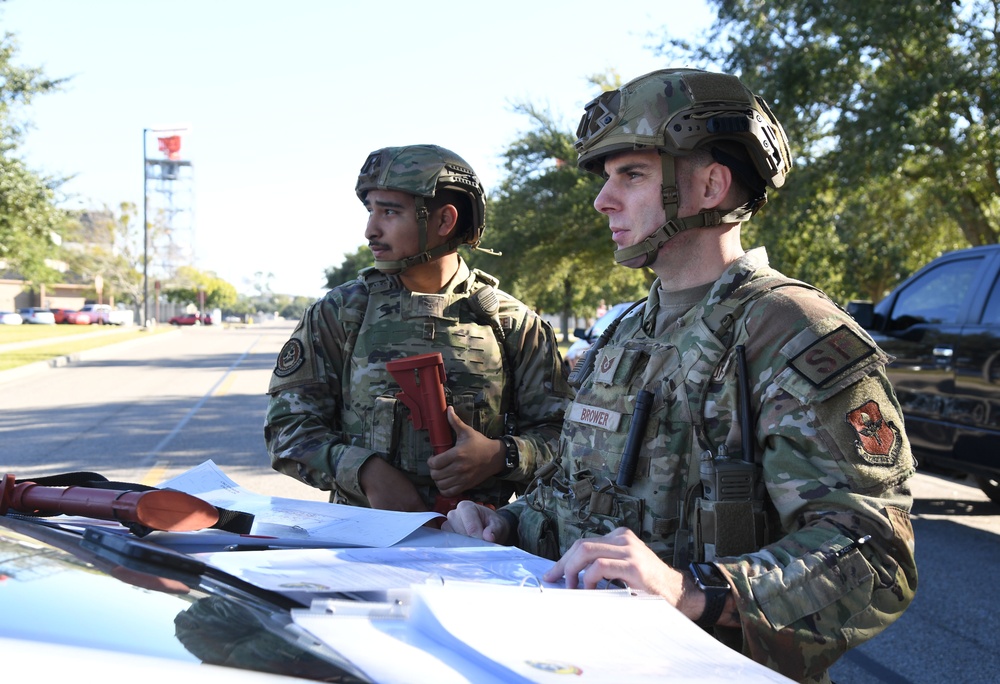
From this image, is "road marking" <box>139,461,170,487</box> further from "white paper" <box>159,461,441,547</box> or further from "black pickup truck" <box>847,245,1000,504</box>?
"black pickup truck" <box>847,245,1000,504</box>

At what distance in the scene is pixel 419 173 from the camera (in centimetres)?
304

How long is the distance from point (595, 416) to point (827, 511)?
22.0 inches

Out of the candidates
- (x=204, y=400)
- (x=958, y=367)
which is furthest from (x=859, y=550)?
(x=204, y=400)

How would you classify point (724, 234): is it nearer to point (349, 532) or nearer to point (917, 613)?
point (349, 532)

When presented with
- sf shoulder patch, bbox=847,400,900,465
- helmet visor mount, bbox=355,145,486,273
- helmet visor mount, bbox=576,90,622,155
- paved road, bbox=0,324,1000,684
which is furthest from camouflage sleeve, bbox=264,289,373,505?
paved road, bbox=0,324,1000,684

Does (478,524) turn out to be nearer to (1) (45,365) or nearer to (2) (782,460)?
(2) (782,460)

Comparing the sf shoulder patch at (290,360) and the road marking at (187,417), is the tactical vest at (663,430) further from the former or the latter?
the road marking at (187,417)

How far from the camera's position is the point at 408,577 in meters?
1.51

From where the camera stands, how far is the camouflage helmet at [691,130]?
6.46ft

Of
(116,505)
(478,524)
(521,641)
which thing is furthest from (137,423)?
(521,641)

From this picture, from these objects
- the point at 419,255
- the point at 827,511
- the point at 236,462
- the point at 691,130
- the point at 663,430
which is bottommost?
the point at 236,462

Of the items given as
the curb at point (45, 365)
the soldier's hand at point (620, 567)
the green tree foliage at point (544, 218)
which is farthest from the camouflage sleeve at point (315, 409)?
the green tree foliage at point (544, 218)

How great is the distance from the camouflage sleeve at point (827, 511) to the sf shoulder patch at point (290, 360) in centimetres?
172

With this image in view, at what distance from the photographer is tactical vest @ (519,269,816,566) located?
5.87ft
